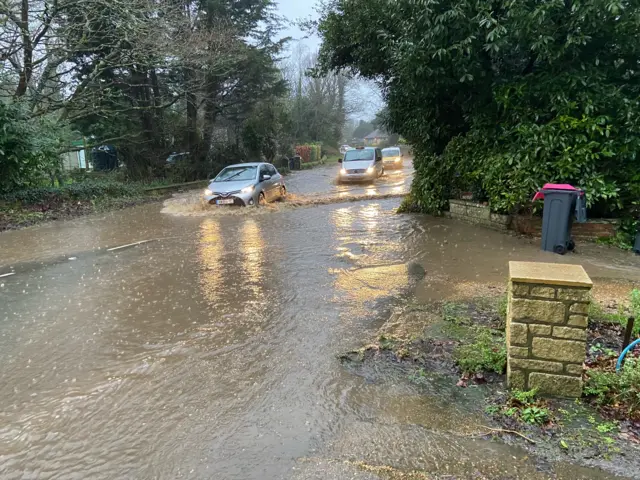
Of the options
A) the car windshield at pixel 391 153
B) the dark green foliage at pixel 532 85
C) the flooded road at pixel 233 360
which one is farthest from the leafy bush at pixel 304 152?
the flooded road at pixel 233 360

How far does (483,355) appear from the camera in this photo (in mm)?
3670

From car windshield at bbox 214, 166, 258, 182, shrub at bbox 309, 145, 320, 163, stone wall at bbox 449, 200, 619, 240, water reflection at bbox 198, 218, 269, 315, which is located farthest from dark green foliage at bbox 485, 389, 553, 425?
shrub at bbox 309, 145, 320, 163

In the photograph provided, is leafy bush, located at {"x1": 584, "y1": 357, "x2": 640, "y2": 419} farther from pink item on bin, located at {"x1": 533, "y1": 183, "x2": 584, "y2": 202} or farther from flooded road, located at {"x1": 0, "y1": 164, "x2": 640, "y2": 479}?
pink item on bin, located at {"x1": 533, "y1": 183, "x2": 584, "y2": 202}

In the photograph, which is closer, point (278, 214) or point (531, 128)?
point (531, 128)

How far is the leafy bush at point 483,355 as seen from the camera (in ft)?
11.7

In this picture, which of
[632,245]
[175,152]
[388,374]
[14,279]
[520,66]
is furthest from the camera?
[175,152]

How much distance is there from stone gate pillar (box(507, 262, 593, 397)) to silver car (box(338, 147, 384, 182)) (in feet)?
59.4

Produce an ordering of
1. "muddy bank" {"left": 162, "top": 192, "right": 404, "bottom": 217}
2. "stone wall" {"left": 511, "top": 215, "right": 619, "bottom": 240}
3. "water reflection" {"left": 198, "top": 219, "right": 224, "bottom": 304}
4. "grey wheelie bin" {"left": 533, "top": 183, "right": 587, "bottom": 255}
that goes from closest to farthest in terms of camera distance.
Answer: "water reflection" {"left": 198, "top": 219, "right": 224, "bottom": 304}
"grey wheelie bin" {"left": 533, "top": 183, "right": 587, "bottom": 255}
"stone wall" {"left": 511, "top": 215, "right": 619, "bottom": 240}
"muddy bank" {"left": 162, "top": 192, "right": 404, "bottom": 217}

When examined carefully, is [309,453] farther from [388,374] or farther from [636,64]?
[636,64]

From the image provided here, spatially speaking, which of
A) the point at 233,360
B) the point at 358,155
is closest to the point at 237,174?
the point at 358,155

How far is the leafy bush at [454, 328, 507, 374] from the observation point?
11.7 feet

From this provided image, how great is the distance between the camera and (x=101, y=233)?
1118 centimetres

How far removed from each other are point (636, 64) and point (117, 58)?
16.2 metres

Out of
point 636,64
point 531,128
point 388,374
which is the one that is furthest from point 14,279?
point 636,64
